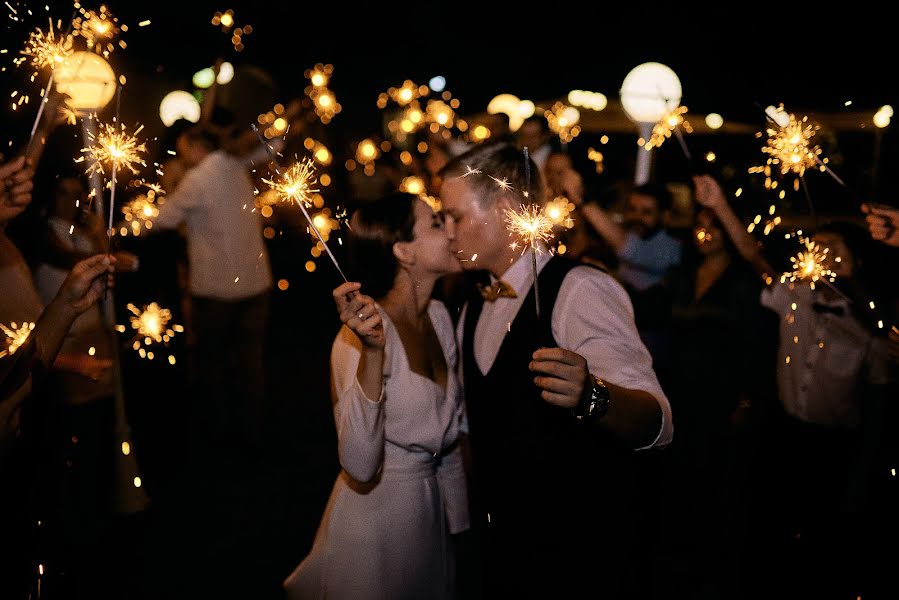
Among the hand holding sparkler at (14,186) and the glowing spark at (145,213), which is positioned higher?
the glowing spark at (145,213)

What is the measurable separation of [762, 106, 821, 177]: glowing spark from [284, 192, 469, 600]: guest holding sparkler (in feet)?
5.00

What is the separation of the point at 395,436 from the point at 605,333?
87 centimetres

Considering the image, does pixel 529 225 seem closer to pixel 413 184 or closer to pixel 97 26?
pixel 97 26

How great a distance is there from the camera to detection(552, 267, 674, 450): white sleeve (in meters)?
2.32

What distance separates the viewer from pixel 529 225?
8.18 feet

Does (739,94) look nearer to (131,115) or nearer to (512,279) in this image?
(131,115)

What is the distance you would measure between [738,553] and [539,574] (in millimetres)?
2525

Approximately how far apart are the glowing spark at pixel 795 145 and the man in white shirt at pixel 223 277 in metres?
3.55

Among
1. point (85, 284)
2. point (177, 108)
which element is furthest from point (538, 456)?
point (177, 108)

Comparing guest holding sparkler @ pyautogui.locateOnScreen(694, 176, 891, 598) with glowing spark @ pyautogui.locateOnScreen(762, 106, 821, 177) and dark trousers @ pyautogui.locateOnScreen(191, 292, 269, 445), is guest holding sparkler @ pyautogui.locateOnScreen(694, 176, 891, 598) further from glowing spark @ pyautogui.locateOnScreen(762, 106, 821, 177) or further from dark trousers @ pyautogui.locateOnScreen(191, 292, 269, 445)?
dark trousers @ pyautogui.locateOnScreen(191, 292, 269, 445)

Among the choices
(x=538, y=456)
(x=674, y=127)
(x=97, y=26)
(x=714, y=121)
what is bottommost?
(x=538, y=456)

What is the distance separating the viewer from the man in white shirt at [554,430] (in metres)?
2.34

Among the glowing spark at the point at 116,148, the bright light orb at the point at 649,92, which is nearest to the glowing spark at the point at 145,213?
the glowing spark at the point at 116,148

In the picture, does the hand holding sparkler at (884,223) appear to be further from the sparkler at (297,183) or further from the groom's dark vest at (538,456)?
the sparkler at (297,183)
